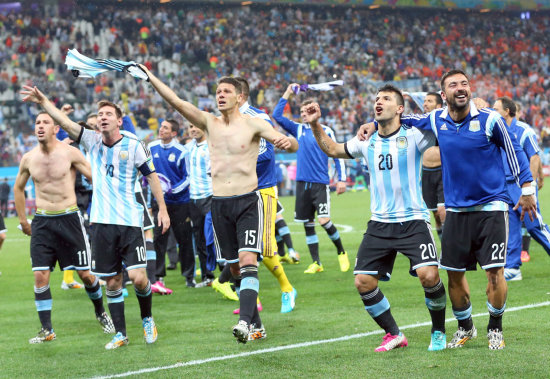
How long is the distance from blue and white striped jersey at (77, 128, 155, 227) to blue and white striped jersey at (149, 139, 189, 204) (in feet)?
13.4

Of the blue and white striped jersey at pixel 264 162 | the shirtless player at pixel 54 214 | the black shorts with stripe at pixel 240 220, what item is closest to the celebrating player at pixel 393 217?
the black shorts with stripe at pixel 240 220

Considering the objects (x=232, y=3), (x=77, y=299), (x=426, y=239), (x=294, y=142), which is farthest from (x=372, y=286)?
(x=232, y=3)

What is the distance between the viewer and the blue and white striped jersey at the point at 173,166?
1206 centimetres

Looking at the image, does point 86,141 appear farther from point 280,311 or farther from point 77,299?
point 77,299

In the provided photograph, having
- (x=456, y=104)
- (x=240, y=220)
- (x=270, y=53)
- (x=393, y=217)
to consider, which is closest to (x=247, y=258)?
(x=240, y=220)

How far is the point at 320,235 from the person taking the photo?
60.6 feet

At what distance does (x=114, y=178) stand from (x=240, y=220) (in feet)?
4.47

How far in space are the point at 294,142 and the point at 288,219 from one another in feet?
51.7

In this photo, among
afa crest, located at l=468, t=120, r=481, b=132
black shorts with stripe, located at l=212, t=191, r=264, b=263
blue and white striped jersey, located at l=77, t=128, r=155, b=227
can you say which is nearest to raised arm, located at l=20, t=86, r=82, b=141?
blue and white striped jersey, located at l=77, t=128, r=155, b=227

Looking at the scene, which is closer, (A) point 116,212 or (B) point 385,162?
(B) point 385,162

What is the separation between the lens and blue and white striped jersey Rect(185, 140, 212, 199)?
39.4ft

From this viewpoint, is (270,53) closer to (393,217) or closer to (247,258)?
(247,258)

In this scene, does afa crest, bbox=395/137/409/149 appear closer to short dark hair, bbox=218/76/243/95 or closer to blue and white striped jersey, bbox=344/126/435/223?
blue and white striped jersey, bbox=344/126/435/223

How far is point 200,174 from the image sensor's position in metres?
12.1
